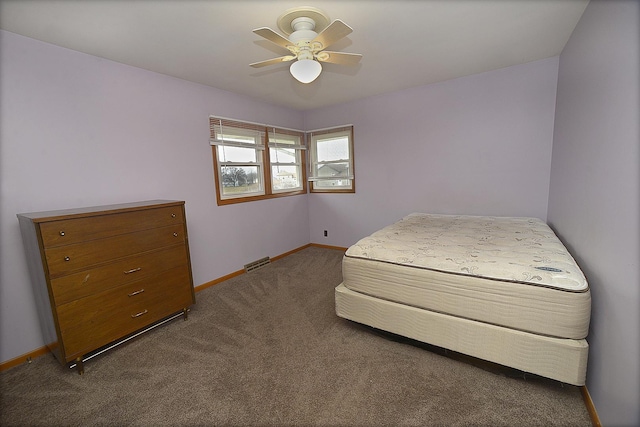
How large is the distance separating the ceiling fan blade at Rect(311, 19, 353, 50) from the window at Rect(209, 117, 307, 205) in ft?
6.43

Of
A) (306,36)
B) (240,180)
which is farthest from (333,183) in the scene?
(306,36)

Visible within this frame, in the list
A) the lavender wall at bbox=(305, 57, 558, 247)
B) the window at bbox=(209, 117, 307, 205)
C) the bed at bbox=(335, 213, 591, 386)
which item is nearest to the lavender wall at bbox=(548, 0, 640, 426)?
the bed at bbox=(335, 213, 591, 386)

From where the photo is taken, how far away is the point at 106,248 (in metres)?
1.94

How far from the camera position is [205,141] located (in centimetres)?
312

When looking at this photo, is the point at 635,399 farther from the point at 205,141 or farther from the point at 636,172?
the point at 205,141

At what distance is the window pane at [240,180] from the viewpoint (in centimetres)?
345

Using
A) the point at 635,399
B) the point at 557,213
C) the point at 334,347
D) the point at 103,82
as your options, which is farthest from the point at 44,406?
the point at 557,213

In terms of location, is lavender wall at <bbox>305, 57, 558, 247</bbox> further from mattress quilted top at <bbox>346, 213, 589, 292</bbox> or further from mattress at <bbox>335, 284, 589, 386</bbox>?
mattress at <bbox>335, 284, 589, 386</bbox>

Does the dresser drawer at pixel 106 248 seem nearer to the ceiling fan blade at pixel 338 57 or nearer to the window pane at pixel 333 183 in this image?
the ceiling fan blade at pixel 338 57

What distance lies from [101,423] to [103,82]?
2565 mm

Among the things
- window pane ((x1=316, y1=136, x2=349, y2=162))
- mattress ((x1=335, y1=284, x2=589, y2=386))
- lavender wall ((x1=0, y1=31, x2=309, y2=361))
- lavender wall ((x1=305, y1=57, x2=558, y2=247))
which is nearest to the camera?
mattress ((x1=335, y1=284, x2=589, y2=386))

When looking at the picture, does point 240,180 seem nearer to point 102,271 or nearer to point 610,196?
point 102,271

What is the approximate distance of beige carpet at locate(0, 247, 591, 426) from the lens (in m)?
1.43

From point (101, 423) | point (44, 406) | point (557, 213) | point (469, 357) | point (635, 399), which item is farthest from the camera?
point (557, 213)
